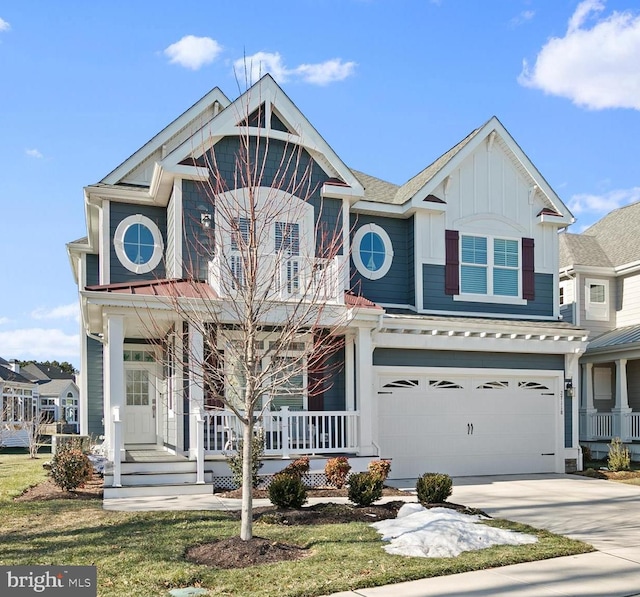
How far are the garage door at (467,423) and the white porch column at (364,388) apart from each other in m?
1.31

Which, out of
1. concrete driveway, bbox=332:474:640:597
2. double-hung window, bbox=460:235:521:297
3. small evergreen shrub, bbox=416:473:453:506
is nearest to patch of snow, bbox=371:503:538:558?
concrete driveway, bbox=332:474:640:597

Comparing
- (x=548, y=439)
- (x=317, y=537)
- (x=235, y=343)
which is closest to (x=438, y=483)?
(x=317, y=537)

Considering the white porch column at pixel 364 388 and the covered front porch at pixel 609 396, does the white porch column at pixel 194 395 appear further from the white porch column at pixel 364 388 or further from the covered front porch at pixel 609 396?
the covered front porch at pixel 609 396

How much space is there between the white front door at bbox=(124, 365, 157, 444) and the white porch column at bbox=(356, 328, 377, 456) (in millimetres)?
4879

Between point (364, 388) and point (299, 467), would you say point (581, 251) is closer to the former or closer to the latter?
point (364, 388)

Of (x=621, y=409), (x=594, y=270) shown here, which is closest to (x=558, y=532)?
(x=621, y=409)

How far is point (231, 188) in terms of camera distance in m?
15.2

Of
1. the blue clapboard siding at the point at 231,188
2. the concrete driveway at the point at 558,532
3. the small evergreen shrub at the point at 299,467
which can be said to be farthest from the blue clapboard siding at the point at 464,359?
the small evergreen shrub at the point at 299,467

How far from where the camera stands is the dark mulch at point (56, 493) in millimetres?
11430

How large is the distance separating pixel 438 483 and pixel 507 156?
404 inches

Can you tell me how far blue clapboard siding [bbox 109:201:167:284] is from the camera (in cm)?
1547

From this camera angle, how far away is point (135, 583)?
6.44 m

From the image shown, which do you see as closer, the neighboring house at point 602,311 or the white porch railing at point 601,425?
the white porch railing at point 601,425

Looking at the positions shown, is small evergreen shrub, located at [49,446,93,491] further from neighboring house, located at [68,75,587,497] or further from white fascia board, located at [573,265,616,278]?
Result: white fascia board, located at [573,265,616,278]
